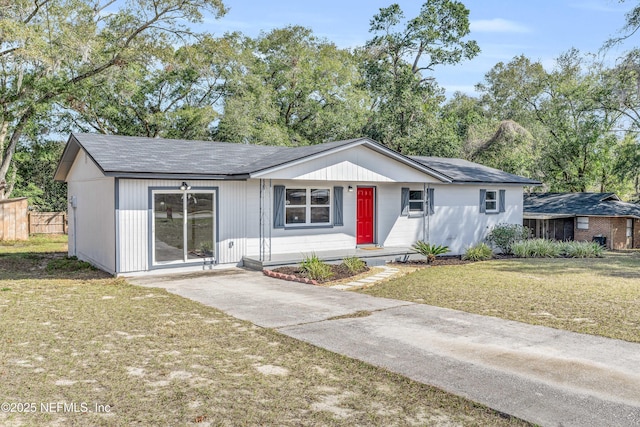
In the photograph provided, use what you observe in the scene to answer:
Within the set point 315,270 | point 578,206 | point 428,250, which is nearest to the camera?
point 315,270

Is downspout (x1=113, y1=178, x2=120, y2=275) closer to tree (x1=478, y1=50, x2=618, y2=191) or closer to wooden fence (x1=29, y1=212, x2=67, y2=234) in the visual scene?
wooden fence (x1=29, y1=212, x2=67, y2=234)

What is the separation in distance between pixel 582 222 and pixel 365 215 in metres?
15.2

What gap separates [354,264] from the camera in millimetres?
13477

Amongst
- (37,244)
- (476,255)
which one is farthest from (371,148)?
(37,244)

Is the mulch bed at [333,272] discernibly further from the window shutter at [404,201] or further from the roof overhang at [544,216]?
the roof overhang at [544,216]

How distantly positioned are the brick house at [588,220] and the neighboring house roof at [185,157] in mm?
11133

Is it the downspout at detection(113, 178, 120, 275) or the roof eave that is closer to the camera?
the roof eave

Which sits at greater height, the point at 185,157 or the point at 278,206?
the point at 185,157

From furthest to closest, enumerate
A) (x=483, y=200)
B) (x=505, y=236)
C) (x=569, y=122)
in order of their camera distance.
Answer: (x=569, y=122) → (x=483, y=200) → (x=505, y=236)

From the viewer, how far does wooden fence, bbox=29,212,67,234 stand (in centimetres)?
2519

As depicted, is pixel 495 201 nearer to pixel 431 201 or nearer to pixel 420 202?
pixel 431 201

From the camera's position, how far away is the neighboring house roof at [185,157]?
40.2 feet

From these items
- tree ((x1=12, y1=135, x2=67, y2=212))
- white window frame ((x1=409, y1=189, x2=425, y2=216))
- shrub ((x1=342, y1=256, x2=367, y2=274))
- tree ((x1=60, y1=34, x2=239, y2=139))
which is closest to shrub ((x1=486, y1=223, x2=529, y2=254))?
white window frame ((x1=409, y1=189, x2=425, y2=216))

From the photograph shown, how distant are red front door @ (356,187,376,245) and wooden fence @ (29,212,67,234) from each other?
17.4 meters
